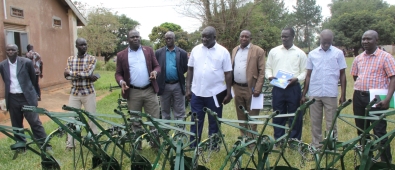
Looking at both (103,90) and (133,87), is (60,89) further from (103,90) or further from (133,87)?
(133,87)

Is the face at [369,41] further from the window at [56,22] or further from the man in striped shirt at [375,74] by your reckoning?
the window at [56,22]

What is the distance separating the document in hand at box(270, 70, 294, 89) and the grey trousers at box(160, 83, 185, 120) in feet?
4.93

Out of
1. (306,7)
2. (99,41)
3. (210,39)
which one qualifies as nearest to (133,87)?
(210,39)

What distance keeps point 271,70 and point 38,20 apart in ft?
30.2

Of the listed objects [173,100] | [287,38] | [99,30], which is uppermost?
[99,30]

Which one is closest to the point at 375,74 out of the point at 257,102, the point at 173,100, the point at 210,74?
the point at 257,102

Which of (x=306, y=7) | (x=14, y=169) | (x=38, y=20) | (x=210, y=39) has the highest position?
(x=306, y=7)

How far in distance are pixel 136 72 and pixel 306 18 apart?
63.7 meters

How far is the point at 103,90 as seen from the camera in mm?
13773

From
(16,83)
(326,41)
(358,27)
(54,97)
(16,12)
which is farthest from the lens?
(358,27)

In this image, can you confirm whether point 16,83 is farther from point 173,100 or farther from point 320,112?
point 320,112

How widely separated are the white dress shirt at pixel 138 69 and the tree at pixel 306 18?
60.5 meters

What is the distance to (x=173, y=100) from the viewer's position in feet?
17.4

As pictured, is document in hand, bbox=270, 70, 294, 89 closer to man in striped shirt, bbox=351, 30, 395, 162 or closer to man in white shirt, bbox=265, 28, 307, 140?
man in white shirt, bbox=265, 28, 307, 140
